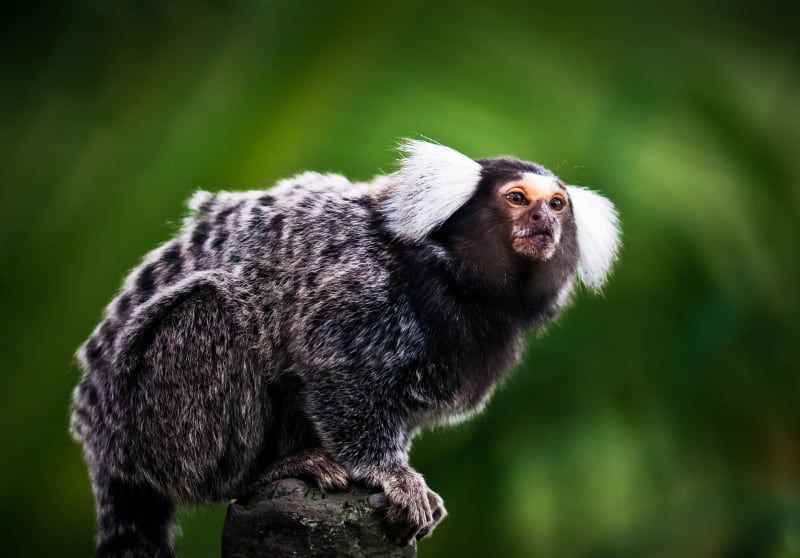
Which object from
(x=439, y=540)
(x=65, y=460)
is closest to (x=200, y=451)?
(x=65, y=460)

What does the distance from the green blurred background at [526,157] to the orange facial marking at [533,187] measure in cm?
111

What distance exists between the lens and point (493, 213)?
243cm

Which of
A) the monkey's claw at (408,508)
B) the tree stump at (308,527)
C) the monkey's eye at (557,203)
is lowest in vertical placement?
the tree stump at (308,527)

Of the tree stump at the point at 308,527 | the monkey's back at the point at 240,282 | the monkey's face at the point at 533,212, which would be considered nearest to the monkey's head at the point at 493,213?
the monkey's face at the point at 533,212

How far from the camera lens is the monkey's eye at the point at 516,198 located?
240cm

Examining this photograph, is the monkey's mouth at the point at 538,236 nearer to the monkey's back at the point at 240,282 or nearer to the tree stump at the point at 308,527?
the monkey's back at the point at 240,282

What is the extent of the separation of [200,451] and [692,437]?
2.28 meters

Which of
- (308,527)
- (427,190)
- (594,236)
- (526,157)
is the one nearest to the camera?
(308,527)

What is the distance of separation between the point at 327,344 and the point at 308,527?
0.50 meters

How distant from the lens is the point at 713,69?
12.8 ft

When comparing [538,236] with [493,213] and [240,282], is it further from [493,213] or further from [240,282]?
[240,282]

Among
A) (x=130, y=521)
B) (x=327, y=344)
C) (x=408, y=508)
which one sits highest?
(x=327, y=344)

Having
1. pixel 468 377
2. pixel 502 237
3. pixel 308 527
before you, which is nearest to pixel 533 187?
pixel 502 237

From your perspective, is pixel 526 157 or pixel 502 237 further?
pixel 526 157
